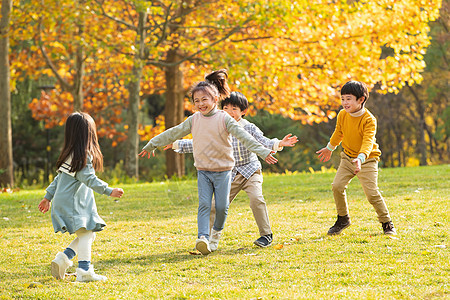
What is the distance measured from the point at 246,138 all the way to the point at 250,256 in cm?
107

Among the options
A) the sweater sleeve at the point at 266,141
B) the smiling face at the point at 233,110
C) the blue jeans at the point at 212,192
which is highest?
the smiling face at the point at 233,110

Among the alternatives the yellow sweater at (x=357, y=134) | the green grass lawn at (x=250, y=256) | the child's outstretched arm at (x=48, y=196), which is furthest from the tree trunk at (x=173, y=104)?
the child's outstretched arm at (x=48, y=196)

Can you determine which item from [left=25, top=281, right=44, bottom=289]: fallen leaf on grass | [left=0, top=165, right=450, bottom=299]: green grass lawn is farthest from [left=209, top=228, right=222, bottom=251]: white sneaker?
[left=25, top=281, right=44, bottom=289]: fallen leaf on grass

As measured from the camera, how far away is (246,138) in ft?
17.4

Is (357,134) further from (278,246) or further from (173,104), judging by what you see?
(173,104)

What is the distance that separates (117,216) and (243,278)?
4.41 metres

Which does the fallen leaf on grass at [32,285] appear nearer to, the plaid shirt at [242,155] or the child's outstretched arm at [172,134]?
the child's outstretched arm at [172,134]

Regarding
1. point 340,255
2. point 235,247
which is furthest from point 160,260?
point 340,255

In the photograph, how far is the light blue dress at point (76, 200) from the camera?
15.1ft

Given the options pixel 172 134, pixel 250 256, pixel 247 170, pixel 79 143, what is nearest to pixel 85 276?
pixel 79 143

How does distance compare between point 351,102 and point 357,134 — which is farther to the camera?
point 357,134

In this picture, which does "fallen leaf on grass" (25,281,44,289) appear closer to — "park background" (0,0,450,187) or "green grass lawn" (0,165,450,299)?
"green grass lawn" (0,165,450,299)

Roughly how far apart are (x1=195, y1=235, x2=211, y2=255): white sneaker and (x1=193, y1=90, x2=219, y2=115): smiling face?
117 centimetres

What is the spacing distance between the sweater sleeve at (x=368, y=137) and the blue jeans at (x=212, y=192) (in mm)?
1411
